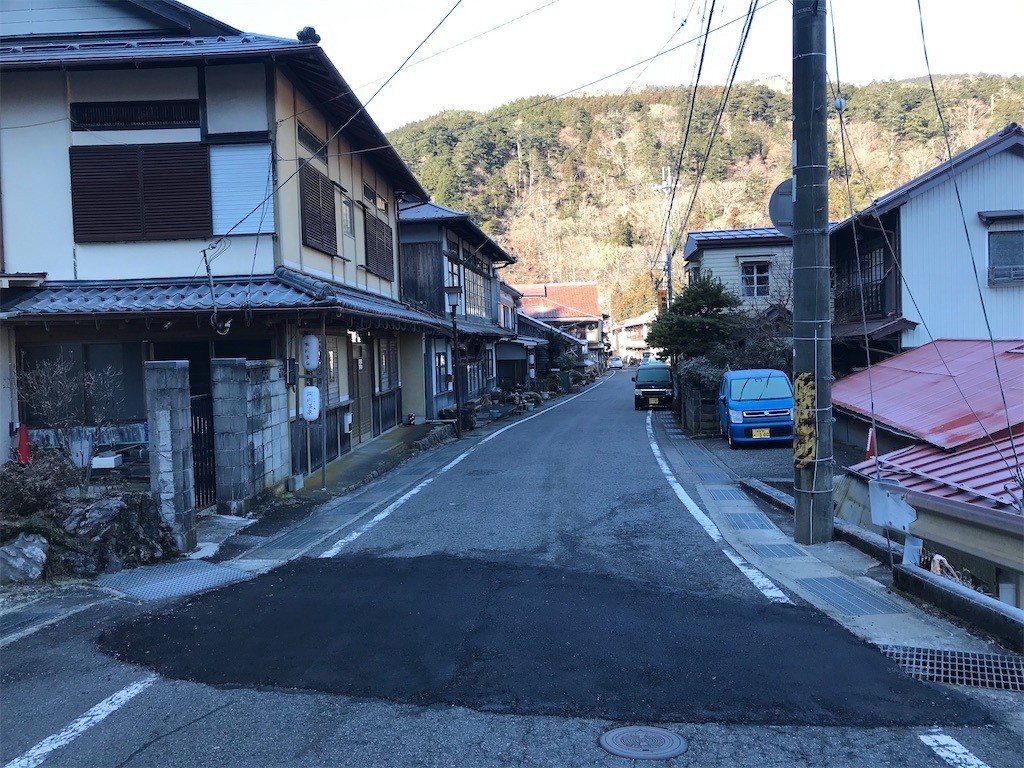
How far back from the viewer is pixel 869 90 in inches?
2751

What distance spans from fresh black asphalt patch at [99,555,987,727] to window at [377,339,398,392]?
13521mm

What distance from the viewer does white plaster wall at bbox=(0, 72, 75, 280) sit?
1264 cm

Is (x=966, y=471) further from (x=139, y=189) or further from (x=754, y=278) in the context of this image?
(x=754, y=278)

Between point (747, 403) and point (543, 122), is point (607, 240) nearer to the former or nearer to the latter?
point (543, 122)

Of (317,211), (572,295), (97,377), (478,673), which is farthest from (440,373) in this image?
(572,295)

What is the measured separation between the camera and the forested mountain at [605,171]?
77.7 m

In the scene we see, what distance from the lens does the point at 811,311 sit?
8.55 meters

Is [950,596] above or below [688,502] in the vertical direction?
above

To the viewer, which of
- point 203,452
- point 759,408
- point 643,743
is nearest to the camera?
point 643,743

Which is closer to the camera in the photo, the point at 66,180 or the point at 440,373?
the point at 66,180

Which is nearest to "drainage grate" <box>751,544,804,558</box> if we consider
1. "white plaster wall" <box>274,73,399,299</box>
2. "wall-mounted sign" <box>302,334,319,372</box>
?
"wall-mounted sign" <box>302,334,319,372</box>

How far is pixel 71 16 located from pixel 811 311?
14.9 meters

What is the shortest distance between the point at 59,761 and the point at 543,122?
115 m

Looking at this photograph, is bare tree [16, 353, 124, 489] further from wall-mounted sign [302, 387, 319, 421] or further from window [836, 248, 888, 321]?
window [836, 248, 888, 321]
